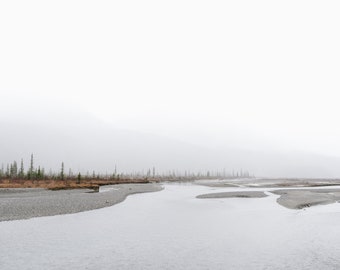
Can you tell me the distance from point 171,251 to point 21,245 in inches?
447

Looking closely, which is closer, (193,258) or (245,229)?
(193,258)

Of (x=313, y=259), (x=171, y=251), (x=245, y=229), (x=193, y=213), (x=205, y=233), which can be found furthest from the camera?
(x=193, y=213)

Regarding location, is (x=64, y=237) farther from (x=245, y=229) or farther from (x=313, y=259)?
(x=313, y=259)

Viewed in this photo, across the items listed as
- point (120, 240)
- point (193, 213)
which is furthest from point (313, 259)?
point (193, 213)

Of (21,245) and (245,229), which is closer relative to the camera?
(21,245)

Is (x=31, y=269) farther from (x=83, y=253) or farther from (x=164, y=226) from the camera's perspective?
(x=164, y=226)

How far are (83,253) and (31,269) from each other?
14.2ft

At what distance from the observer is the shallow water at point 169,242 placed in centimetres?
2056

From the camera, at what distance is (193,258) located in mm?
21812

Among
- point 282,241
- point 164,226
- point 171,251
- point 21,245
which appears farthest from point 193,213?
point 21,245

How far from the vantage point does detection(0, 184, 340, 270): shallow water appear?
2056 centimetres

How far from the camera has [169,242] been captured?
26266 millimetres

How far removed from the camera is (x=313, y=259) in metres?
21.6

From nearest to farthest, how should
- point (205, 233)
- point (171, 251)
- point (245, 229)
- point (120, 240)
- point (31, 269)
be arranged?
point (31, 269)
point (171, 251)
point (120, 240)
point (205, 233)
point (245, 229)
